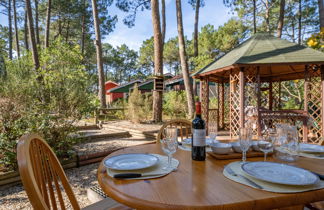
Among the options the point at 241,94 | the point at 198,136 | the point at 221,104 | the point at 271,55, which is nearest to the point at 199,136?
the point at 198,136

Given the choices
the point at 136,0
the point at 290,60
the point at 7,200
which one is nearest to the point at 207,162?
the point at 7,200

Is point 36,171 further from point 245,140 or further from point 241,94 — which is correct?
point 241,94

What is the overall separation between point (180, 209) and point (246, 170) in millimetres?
477

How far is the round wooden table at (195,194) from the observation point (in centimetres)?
73

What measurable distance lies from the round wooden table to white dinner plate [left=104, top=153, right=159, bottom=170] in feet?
0.27

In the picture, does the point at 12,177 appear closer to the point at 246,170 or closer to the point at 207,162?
the point at 207,162

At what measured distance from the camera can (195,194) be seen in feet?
2.60

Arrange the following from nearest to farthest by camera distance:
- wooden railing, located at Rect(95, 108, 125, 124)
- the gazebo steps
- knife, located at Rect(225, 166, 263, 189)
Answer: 1. knife, located at Rect(225, 166, 263, 189)
2. the gazebo steps
3. wooden railing, located at Rect(95, 108, 125, 124)

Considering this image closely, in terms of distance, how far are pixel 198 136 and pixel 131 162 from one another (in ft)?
1.41

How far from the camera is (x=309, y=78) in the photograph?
5066mm

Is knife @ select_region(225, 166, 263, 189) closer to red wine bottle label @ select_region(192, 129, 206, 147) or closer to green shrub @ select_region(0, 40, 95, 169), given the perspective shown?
red wine bottle label @ select_region(192, 129, 206, 147)

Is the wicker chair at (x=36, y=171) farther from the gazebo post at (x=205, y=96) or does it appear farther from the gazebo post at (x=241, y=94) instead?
the gazebo post at (x=205, y=96)

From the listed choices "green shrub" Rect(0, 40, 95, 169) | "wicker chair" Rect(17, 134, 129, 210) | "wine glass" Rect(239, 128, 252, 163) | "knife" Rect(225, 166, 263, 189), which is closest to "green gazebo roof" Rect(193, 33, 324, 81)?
"green shrub" Rect(0, 40, 95, 169)

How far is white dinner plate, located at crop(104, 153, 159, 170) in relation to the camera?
107cm
